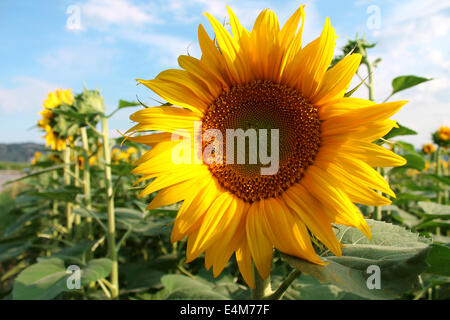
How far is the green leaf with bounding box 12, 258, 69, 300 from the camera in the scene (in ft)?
6.21

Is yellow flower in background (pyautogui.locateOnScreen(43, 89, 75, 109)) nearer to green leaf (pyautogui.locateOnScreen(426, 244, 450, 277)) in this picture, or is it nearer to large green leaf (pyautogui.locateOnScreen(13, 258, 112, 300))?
large green leaf (pyautogui.locateOnScreen(13, 258, 112, 300))

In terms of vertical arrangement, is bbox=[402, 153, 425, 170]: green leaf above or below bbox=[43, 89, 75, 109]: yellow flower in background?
below

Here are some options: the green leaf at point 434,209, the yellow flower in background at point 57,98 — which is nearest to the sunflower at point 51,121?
the yellow flower in background at point 57,98

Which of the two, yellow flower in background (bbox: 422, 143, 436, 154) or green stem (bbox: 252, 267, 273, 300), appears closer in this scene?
green stem (bbox: 252, 267, 273, 300)

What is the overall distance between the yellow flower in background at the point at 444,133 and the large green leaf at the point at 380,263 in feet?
21.9

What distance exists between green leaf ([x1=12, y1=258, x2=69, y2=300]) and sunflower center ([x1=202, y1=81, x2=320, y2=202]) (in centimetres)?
Result: 126

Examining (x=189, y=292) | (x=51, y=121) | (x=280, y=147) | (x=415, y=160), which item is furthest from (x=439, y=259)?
(x=51, y=121)

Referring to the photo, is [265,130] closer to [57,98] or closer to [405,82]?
[405,82]

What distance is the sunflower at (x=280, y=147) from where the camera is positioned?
3.97ft

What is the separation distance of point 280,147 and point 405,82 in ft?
4.72

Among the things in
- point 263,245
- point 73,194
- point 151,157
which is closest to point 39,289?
point 73,194

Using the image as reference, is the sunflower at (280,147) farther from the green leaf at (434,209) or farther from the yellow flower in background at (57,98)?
the yellow flower in background at (57,98)

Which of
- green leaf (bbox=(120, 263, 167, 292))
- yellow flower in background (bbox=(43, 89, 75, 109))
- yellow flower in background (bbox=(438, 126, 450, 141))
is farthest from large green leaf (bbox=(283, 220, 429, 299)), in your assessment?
yellow flower in background (bbox=(438, 126, 450, 141))
